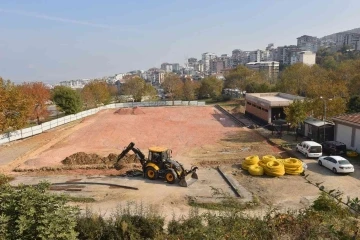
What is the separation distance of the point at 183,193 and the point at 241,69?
222ft

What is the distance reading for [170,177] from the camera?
1845 centimetres

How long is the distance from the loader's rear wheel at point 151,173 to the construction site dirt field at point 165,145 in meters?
0.32

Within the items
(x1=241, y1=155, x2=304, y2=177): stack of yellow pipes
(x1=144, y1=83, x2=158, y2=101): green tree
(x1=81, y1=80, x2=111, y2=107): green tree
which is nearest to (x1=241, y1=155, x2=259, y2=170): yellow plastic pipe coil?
(x1=241, y1=155, x2=304, y2=177): stack of yellow pipes

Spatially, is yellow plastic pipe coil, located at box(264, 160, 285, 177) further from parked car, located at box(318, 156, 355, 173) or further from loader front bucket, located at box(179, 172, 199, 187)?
loader front bucket, located at box(179, 172, 199, 187)

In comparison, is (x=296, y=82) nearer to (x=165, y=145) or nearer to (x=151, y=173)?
(x=165, y=145)

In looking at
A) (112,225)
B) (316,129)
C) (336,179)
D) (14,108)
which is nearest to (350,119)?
(316,129)

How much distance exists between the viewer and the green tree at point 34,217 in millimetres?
8867

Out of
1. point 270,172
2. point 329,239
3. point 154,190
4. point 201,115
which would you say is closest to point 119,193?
point 154,190

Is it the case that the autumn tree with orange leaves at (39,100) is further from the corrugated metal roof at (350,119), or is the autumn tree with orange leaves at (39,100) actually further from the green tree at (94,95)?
the corrugated metal roof at (350,119)

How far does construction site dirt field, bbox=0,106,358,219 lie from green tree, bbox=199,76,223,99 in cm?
2869

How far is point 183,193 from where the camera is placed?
17141 mm

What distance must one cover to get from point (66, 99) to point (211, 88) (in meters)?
42.3

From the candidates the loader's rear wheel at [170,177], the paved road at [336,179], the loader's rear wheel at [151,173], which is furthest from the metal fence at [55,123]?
the paved road at [336,179]

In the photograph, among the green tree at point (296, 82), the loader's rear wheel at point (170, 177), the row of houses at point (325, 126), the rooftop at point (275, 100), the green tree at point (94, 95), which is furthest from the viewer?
the green tree at point (94, 95)
